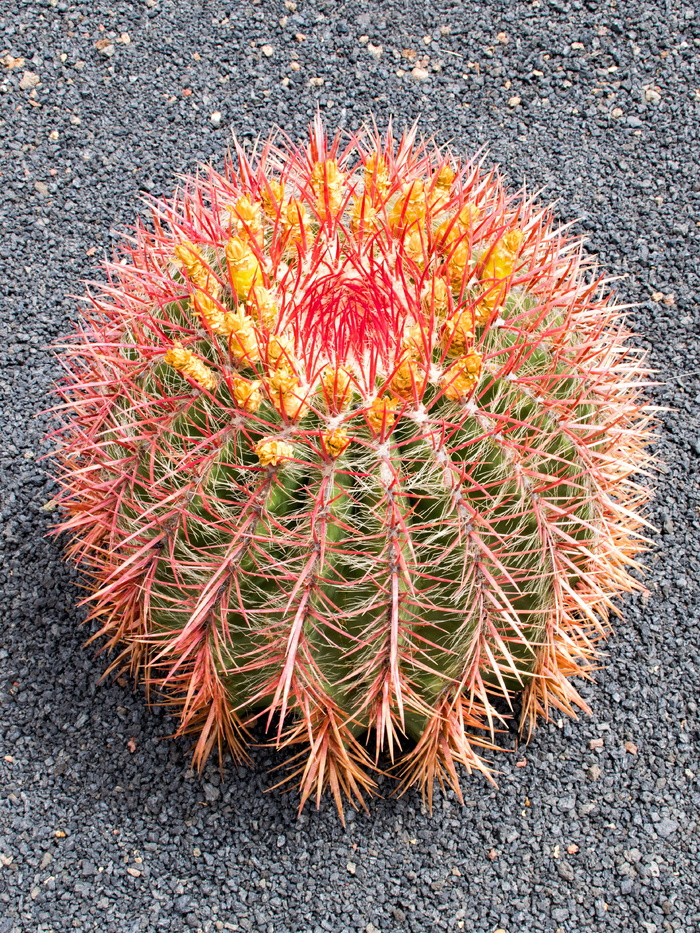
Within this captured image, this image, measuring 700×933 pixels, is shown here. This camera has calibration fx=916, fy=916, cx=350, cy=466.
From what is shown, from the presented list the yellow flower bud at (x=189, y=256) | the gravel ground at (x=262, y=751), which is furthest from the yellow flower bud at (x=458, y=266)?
the gravel ground at (x=262, y=751)

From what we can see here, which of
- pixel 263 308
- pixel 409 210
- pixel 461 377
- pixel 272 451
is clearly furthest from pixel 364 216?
pixel 272 451

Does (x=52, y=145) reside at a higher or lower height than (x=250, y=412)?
lower

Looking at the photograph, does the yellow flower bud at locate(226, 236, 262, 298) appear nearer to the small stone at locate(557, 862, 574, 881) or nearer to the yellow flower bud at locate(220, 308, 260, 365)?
the yellow flower bud at locate(220, 308, 260, 365)

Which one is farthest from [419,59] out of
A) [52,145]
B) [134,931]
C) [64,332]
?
[134,931]

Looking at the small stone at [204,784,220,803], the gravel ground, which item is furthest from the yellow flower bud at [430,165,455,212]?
the small stone at [204,784,220,803]

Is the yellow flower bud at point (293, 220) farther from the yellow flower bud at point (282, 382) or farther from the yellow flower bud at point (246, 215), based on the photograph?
the yellow flower bud at point (282, 382)

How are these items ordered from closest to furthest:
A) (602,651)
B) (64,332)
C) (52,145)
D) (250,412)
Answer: (250,412)
(602,651)
(64,332)
(52,145)

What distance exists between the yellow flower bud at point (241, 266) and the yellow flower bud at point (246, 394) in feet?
0.57

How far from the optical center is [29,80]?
10.6 feet

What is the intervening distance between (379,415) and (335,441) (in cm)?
8

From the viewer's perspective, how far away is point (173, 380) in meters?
1.60

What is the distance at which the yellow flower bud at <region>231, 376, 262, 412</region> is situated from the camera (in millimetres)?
1421

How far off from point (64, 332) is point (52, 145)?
812 millimetres

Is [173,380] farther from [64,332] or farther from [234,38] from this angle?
[234,38]
